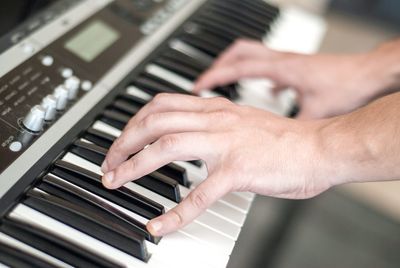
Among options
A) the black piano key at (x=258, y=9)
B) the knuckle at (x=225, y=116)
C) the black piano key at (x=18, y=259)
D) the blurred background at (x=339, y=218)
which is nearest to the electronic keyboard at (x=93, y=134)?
the black piano key at (x=18, y=259)

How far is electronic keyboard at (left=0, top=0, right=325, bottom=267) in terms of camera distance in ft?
2.35

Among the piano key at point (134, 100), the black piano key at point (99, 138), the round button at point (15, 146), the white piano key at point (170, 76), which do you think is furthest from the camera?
the white piano key at point (170, 76)

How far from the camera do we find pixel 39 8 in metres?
1.01

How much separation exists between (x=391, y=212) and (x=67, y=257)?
5.06 feet

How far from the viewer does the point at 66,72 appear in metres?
0.93

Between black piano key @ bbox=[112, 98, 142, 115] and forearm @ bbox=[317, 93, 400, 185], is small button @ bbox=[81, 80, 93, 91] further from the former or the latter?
forearm @ bbox=[317, 93, 400, 185]

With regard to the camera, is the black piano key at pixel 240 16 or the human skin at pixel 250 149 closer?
the human skin at pixel 250 149

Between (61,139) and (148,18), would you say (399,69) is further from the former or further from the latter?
(61,139)

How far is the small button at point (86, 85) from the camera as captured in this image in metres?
0.93

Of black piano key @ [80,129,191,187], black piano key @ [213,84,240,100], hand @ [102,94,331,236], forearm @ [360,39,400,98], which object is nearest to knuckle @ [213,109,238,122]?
hand @ [102,94,331,236]

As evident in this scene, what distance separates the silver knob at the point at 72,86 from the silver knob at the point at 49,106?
51 millimetres

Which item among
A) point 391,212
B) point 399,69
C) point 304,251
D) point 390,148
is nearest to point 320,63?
point 399,69

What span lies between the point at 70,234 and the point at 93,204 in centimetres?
6

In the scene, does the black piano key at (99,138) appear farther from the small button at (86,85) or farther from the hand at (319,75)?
the hand at (319,75)
